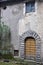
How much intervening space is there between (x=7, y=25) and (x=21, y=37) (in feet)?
4.98

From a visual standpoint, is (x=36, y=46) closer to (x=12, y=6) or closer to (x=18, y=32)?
(x=18, y=32)

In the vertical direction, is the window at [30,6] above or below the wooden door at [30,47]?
above

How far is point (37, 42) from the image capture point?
13.3 meters

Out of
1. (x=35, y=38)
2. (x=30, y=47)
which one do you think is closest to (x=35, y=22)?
(x=35, y=38)

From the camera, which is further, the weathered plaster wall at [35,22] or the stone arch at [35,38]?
the weathered plaster wall at [35,22]

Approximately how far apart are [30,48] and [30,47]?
0.25ft

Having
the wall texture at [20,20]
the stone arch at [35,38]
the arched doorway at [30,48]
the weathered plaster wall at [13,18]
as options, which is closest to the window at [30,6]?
the wall texture at [20,20]

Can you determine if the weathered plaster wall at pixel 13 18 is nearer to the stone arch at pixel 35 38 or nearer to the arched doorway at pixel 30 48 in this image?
Result: the stone arch at pixel 35 38

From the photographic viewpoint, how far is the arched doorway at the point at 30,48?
13.5 m

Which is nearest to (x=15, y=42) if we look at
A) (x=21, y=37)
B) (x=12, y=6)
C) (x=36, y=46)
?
(x=21, y=37)

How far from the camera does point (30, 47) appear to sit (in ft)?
44.8

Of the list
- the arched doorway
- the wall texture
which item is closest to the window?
the wall texture

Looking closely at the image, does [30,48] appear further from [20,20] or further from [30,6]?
[30,6]

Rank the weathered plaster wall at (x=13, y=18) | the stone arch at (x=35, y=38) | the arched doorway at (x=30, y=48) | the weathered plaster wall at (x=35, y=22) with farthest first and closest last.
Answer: the weathered plaster wall at (x=13, y=18), the arched doorway at (x=30, y=48), the weathered plaster wall at (x=35, y=22), the stone arch at (x=35, y=38)
